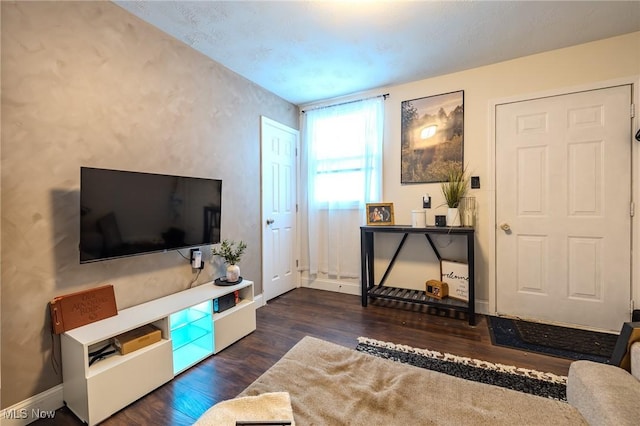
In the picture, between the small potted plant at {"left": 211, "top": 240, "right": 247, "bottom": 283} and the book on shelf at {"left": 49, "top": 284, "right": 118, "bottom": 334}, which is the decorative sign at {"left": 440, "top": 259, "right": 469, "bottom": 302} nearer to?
the small potted plant at {"left": 211, "top": 240, "right": 247, "bottom": 283}

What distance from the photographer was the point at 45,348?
158 centimetres

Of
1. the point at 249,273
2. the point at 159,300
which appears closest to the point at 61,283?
the point at 159,300

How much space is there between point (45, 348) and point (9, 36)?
1714 millimetres

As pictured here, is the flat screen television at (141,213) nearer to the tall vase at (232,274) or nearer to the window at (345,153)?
the tall vase at (232,274)

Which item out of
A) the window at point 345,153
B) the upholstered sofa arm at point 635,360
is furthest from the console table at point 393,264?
the upholstered sofa arm at point 635,360

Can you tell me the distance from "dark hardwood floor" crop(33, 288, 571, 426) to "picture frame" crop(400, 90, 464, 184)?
153cm

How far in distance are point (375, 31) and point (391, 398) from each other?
246cm

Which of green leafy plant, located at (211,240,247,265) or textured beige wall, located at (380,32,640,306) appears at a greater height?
textured beige wall, located at (380,32,640,306)

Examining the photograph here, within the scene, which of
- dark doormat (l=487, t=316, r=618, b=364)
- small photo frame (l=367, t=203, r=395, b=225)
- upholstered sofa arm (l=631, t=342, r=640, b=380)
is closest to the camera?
upholstered sofa arm (l=631, t=342, r=640, b=380)

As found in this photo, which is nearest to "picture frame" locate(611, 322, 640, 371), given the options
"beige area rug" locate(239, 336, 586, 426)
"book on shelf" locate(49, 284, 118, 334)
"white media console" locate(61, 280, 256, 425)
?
"beige area rug" locate(239, 336, 586, 426)

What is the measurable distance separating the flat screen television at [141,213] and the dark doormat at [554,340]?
8.72ft

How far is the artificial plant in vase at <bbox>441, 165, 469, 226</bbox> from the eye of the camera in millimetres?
2797

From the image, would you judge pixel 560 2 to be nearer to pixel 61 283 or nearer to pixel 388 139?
pixel 388 139

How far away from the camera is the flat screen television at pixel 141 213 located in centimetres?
163
